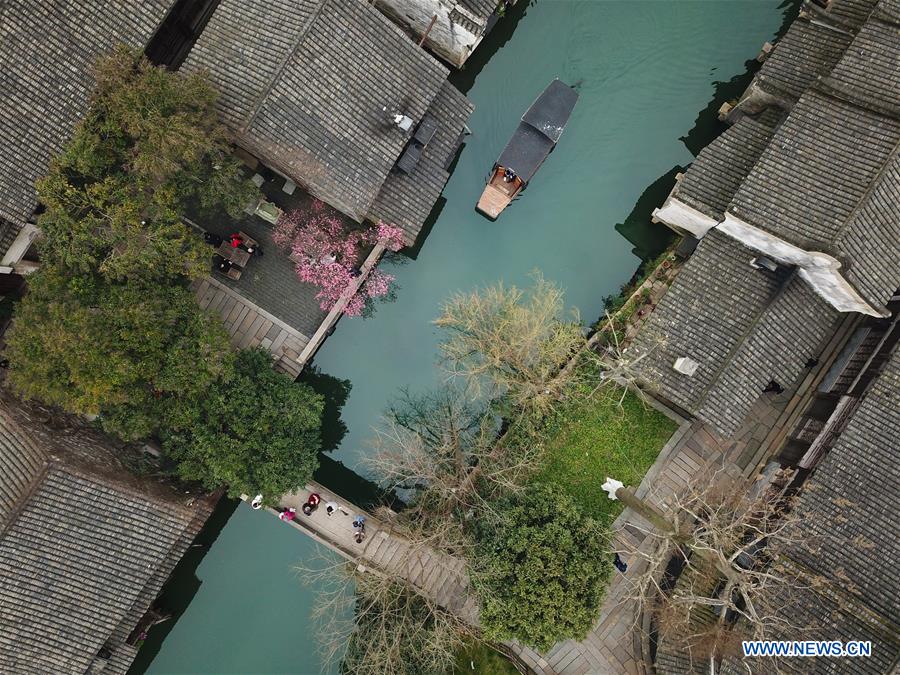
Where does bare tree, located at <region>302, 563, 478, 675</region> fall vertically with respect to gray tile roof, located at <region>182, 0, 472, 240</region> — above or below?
below

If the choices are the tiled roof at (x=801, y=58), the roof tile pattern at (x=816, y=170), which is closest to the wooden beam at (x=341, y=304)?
the roof tile pattern at (x=816, y=170)

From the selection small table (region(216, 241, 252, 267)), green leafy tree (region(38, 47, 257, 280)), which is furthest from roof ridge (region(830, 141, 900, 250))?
small table (region(216, 241, 252, 267))

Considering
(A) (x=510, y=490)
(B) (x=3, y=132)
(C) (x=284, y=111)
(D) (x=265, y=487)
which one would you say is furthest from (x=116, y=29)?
(A) (x=510, y=490)

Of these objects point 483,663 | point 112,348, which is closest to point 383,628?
point 483,663

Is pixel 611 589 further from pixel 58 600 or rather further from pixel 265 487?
pixel 58 600

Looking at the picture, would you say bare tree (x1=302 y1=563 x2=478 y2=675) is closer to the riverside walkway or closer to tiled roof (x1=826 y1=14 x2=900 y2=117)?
the riverside walkway
